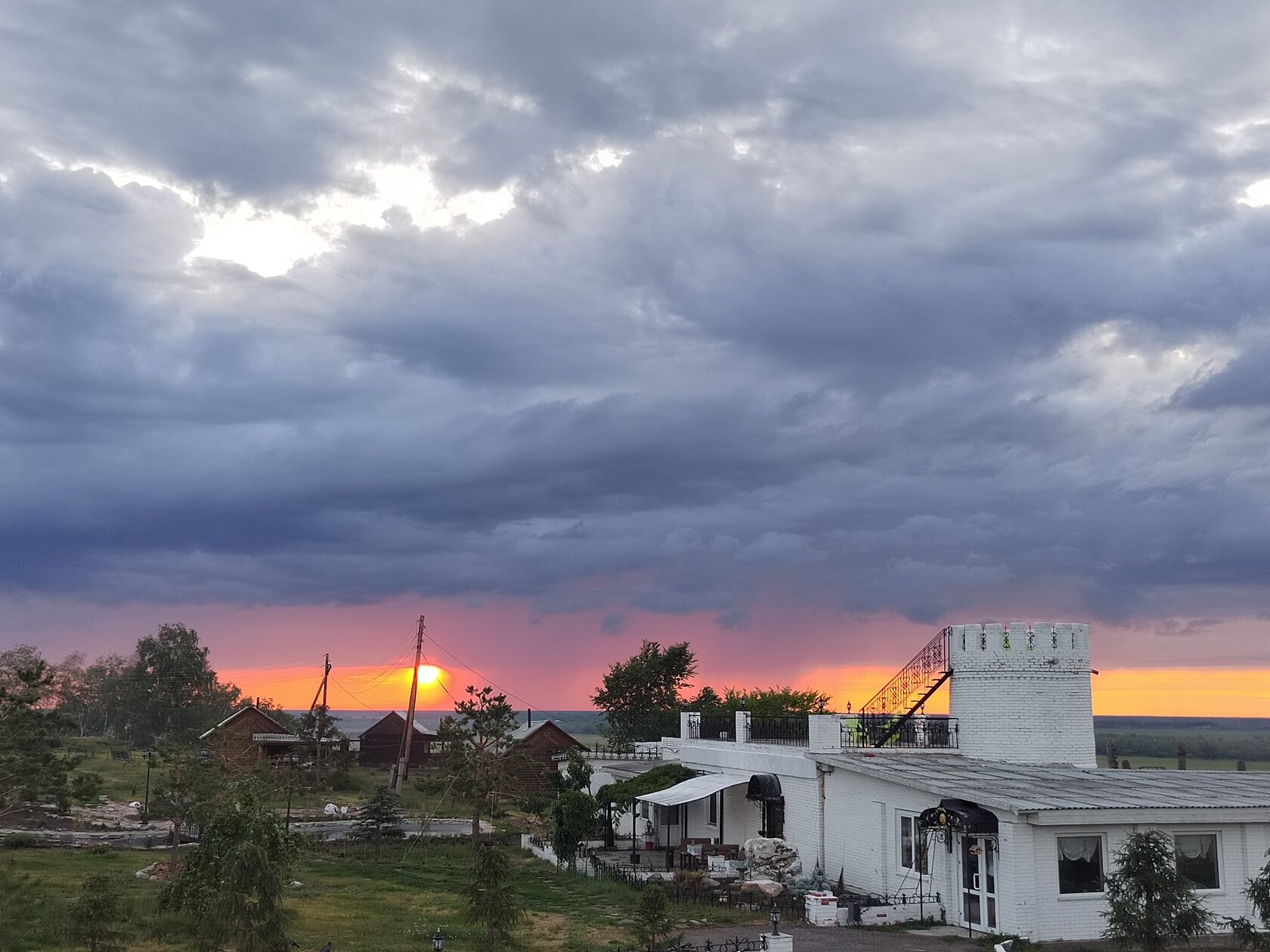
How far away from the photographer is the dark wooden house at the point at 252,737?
57531 mm

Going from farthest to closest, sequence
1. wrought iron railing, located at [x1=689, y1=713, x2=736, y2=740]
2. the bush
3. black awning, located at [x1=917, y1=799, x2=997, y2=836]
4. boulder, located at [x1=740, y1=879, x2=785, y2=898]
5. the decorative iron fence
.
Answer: wrought iron railing, located at [x1=689, y1=713, x2=736, y2=740], boulder, located at [x1=740, y1=879, x2=785, y2=898], black awning, located at [x1=917, y1=799, x2=997, y2=836], the bush, the decorative iron fence

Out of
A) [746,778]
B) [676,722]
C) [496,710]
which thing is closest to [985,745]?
[746,778]

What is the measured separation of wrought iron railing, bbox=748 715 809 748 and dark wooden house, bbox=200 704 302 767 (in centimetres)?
3008

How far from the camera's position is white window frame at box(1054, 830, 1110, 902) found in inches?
890

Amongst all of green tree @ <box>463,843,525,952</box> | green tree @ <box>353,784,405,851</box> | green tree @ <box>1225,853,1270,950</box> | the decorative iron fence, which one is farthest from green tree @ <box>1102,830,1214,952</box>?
green tree @ <box>353,784,405,851</box>

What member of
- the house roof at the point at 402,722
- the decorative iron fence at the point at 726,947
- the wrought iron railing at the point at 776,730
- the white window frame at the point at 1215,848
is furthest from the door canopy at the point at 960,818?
the house roof at the point at 402,722

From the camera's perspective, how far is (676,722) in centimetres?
6762

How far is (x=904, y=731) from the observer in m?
34.4

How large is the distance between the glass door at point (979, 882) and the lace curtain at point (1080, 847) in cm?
140

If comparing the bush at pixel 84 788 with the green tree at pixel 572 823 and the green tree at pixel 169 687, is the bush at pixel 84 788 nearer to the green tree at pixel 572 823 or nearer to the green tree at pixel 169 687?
Answer: the green tree at pixel 572 823

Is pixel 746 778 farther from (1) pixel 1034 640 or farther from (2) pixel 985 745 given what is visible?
(1) pixel 1034 640

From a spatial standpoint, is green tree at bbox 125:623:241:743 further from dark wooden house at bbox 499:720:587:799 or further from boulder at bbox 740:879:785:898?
boulder at bbox 740:879:785:898

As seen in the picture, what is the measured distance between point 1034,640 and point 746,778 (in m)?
9.99

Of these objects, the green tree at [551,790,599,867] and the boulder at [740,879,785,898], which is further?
the green tree at [551,790,599,867]
